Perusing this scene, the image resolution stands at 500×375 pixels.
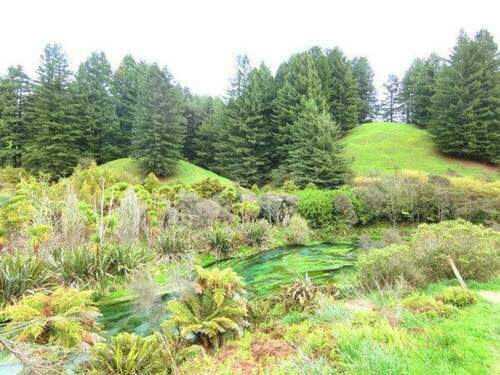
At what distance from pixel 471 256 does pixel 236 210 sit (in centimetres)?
1296

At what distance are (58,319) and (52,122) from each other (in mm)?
34834

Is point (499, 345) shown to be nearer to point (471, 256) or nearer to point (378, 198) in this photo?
point (471, 256)

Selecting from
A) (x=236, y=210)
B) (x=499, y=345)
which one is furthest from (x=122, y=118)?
(x=499, y=345)

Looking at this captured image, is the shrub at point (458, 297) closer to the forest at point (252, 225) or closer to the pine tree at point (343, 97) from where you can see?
the forest at point (252, 225)

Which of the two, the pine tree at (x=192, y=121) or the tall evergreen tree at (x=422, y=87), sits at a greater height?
the tall evergreen tree at (x=422, y=87)

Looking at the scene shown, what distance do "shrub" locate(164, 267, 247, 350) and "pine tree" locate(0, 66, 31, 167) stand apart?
37902 millimetres

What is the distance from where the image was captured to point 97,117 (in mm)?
38906

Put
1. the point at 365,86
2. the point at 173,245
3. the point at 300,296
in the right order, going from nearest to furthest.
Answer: the point at 300,296 → the point at 173,245 → the point at 365,86

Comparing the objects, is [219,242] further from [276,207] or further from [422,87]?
[422,87]

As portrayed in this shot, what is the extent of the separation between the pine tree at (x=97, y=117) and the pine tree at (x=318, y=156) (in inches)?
818

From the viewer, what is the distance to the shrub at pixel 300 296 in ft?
27.0

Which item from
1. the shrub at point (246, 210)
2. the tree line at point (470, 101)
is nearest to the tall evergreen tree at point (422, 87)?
the tree line at point (470, 101)

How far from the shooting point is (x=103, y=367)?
5.49 m

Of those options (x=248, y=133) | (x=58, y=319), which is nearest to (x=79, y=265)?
(x=58, y=319)
